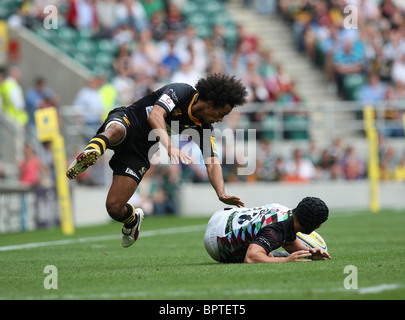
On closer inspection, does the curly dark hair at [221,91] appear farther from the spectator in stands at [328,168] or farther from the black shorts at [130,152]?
the spectator in stands at [328,168]

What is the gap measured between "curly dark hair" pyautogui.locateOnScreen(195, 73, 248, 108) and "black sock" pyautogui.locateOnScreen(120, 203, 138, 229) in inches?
72.2

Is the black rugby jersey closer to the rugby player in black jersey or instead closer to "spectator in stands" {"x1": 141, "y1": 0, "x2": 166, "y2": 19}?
the rugby player in black jersey

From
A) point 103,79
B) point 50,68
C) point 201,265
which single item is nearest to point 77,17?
point 50,68

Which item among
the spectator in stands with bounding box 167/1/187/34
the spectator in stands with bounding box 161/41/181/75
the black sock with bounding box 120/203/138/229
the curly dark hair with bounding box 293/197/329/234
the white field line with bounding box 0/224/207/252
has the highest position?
the spectator in stands with bounding box 167/1/187/34

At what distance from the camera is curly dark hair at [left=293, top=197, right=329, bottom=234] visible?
8328mm

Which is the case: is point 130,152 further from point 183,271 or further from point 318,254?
point 318,254

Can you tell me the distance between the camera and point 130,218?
10.5 meters

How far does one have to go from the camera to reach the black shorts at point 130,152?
996 cm

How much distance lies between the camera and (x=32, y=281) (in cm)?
794

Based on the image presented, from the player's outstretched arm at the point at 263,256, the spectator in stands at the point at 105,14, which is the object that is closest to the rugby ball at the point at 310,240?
the player's outstretched arm at the point at 263,256

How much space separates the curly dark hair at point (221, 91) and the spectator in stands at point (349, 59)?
50.6ft

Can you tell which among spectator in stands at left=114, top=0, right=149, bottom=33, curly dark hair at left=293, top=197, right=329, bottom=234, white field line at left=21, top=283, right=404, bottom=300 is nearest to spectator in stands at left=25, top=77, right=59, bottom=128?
spectator in stands at left=114, top=0, right=149, bottom=33
